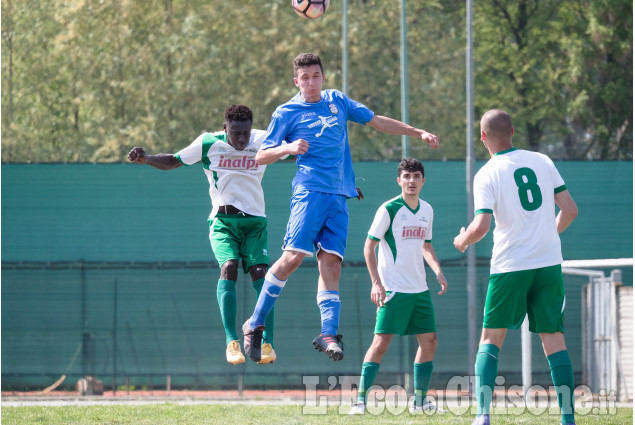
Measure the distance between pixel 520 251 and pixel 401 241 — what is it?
116 inches

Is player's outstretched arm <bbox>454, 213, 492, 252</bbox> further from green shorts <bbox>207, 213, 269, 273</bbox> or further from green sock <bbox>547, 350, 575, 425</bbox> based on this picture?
green shorts <bbox>207, 213, 269, 273</bbox>

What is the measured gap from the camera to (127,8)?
84.5ft

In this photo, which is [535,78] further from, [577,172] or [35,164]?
[35,164]

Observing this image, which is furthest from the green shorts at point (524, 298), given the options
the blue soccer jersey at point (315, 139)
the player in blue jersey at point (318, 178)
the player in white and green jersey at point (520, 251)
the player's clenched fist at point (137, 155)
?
the player's clenched fist at point (137, 155)

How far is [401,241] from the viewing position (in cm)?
964

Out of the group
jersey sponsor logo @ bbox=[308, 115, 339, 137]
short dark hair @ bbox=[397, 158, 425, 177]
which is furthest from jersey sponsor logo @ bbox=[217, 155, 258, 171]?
short dark hair @ bbox=[397, 158, 425, 177]

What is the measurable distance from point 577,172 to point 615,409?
231 inches

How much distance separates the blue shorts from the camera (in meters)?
7.19

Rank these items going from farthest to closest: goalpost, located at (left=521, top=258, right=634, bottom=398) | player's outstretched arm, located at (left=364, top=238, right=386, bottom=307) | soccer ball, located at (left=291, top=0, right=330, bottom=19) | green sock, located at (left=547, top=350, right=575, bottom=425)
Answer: goalpost, located at (left=521, top=258, right=634, bottom=398) → soccer ball, located at (left=291, top=0, right=330, bottom=19) → player's outstretched arm, located at (left=364, top=238, right=386, bottom=307) → green sock, located at (left=547, top=350, right=575, bottom=425)

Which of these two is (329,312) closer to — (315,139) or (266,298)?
(266,298)

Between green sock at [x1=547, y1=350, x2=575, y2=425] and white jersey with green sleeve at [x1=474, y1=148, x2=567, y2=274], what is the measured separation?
0.69 m

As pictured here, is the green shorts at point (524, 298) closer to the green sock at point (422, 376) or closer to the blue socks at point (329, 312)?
the blue socks at point (329, 312)

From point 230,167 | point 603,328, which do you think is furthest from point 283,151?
point 603,328

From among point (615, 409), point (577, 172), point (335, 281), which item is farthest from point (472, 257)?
point (335, 281)
